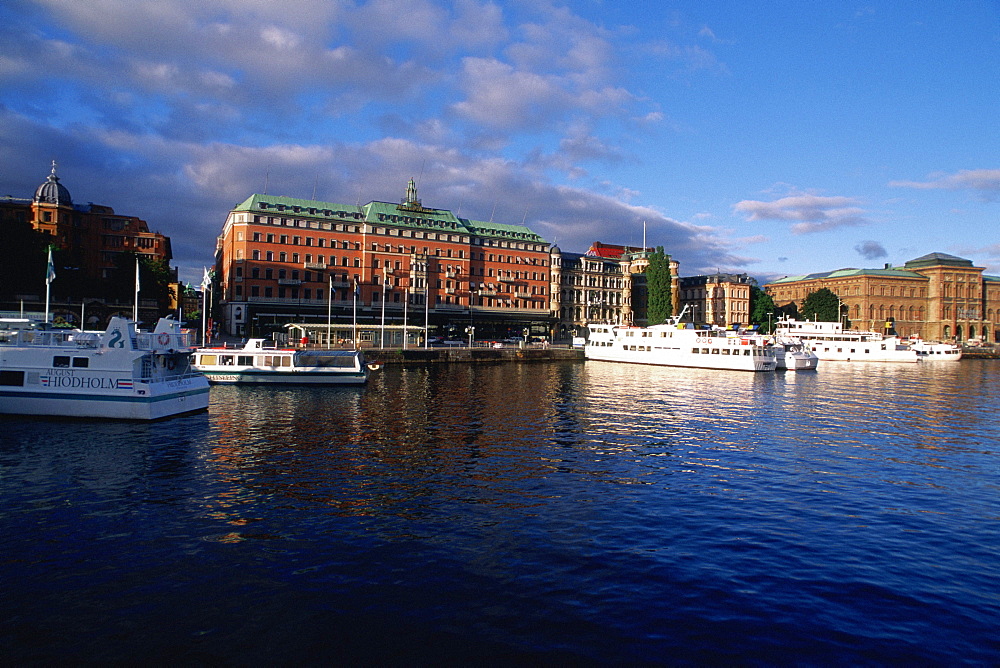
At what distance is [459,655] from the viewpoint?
12562mm

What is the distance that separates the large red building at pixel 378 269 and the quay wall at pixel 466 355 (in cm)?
1458

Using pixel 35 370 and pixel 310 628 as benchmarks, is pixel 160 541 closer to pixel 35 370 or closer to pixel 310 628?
pixel 310 628

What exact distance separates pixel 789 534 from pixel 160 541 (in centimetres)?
1966

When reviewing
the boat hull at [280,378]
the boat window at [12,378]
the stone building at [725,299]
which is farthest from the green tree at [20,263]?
the stone building at [725,299]

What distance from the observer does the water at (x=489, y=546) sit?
13.2 metres

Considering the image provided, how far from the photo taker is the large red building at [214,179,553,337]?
115062 millimetres

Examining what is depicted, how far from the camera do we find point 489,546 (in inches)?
720

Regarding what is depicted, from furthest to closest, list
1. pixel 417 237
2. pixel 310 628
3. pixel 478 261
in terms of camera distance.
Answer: pixel 478 261
pixel 417 237
pixel 310 628

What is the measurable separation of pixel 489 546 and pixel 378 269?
114229 millimetres

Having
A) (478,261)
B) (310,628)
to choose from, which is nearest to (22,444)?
(310,628)

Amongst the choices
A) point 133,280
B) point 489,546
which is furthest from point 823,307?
point 489,546

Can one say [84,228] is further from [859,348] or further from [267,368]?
[859,348]

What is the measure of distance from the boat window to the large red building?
6532 centimetres

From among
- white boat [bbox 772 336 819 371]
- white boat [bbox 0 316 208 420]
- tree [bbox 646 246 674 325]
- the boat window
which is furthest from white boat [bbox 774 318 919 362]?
the boat window
